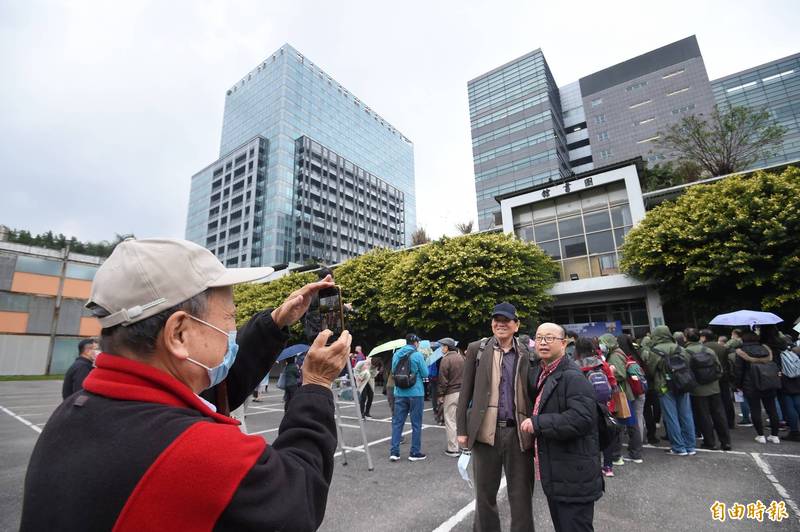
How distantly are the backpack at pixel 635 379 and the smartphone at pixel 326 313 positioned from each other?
19.4 ft

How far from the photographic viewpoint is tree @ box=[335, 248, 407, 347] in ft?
74.8

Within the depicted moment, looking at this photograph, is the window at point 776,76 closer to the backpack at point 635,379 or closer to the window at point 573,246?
the window at point 573,246

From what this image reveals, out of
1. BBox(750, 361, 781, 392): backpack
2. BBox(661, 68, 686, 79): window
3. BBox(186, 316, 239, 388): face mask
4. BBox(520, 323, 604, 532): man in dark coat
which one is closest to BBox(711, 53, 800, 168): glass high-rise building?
BBox(661, 68, 686, 79): window

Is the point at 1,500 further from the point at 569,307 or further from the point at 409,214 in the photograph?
the point at 409,214

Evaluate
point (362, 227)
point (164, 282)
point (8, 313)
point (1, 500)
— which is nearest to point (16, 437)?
point (1, 500)

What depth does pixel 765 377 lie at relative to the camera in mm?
6910

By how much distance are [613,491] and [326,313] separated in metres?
4.95

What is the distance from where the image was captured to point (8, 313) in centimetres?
2919

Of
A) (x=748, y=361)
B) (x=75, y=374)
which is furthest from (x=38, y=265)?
(x=748, y=361)

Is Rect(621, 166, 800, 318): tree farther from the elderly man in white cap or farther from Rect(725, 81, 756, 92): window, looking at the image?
Rect(725, 81, 756, 92): window

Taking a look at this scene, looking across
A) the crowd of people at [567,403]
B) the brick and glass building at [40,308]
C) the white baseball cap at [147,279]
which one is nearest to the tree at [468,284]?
the crowd of people at [567,403]

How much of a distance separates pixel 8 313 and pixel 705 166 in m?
52.3

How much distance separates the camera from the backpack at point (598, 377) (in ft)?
15.7

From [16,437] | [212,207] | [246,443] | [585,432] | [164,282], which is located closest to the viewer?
[246,443]
